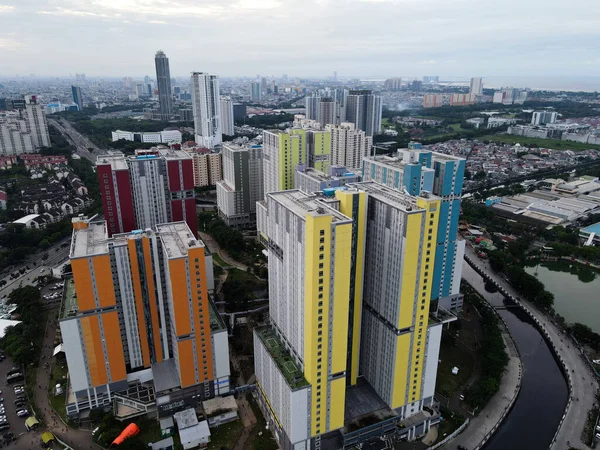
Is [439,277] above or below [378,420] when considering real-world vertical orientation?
above

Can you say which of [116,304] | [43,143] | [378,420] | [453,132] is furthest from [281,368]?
[453,132]

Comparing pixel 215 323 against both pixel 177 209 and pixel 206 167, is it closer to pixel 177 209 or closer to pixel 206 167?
pixel 177 209

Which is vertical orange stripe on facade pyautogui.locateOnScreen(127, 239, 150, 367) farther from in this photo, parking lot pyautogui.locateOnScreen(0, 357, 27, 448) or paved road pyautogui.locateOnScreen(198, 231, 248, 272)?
paved road pyautogui.locateOnScreen(198, 231, 248, 272)

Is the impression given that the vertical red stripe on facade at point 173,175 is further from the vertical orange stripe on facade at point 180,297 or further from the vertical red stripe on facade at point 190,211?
the vertical orange stripe on facade at point 180,297

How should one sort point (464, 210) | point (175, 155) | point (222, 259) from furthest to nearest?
point (464, 210) → point (222, 259) → point (175, 155)

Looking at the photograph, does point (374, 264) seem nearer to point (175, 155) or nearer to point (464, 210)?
point (175, 155)

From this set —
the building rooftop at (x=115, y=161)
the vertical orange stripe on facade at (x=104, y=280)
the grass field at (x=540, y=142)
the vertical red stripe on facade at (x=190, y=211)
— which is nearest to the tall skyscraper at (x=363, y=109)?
the grass field at (x=540, y=142)
